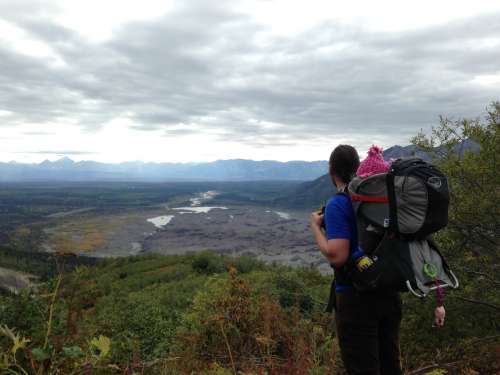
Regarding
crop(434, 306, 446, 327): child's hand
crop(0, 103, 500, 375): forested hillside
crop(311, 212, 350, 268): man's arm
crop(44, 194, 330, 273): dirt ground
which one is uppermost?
crop(311, 212, 350, 268): man's arm

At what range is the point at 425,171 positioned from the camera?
2625 mm

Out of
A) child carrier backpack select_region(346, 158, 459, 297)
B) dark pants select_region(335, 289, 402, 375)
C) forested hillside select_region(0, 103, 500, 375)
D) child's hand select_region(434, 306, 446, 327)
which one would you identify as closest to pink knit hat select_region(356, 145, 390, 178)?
child carrier backpack select_region(346, 158, 459, 297)

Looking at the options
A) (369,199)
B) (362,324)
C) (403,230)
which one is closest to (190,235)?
(362,324)

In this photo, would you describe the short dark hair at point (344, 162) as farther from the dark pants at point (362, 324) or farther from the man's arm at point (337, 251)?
the dark pants at point (362, 324)

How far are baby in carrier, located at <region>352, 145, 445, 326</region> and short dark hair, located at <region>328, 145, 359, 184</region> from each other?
84 millimetres

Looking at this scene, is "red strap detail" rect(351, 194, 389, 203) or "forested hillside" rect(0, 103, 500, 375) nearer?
"red strap detail" rect(351, 194, 389, 203)

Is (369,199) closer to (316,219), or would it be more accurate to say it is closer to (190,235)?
(316,219)

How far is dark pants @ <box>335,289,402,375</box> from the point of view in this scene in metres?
2.69

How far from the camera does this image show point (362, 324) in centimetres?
269

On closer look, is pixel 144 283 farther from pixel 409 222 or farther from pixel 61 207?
pixel 61 207

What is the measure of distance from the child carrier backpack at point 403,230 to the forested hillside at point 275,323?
1.66 m

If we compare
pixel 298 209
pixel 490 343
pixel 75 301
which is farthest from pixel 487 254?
pixel 298 209

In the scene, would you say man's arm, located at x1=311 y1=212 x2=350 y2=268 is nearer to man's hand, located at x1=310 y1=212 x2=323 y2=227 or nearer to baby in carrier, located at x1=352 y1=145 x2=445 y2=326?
baby in carrier, located at x1=352 y1=145 x2=445 y2=326

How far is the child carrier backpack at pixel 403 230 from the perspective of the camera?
253 cm
